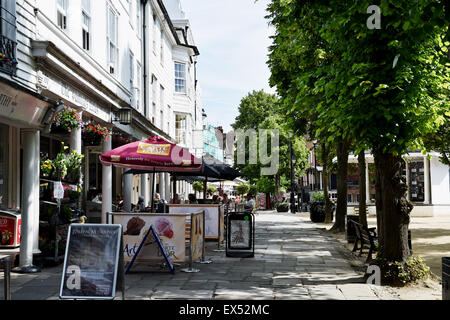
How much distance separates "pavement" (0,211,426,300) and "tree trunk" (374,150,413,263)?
31.0 inches

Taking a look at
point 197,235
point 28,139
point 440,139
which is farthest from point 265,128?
point 28,139

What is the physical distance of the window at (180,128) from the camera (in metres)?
33.1

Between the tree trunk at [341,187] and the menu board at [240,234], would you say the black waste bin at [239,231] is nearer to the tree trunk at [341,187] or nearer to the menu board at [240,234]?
the menu board at [240,234]

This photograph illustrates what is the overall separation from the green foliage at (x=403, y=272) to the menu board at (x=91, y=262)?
486 cm

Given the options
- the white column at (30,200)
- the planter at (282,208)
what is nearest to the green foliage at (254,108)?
the planter at (282,208)

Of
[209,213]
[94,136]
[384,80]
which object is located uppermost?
[384,80]

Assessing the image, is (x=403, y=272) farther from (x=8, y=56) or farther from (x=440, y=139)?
(x=440, y=139)

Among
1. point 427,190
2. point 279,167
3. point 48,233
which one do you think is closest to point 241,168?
point 279,167

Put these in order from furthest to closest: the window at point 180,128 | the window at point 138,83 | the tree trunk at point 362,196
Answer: the window at point 180,128 < the window at point 138,83 < the tree trunk at point 362,196

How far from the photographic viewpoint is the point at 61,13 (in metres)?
12.7

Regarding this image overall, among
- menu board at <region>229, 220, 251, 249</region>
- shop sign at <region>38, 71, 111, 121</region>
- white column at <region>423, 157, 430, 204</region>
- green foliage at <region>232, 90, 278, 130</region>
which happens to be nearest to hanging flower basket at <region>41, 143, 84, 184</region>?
shop sign at <region>38, 71, 111, 121</region>

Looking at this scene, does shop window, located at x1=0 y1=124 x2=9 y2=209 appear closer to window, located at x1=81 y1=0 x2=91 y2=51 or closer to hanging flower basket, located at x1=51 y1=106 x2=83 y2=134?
hanging flower basket, located at x1=51 y1=106 x2=83 y2=134

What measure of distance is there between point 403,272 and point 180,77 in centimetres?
2721
